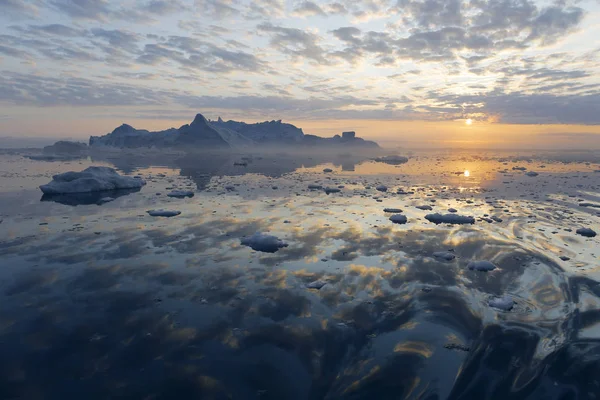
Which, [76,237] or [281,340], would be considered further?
[76,237]

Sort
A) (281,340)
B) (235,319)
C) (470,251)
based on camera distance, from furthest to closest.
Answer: (470,251)
(235,319)
(281,340)

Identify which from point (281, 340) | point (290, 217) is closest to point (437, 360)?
point (281, 340)

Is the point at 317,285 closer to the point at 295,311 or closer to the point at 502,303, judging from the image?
the point at 295,311

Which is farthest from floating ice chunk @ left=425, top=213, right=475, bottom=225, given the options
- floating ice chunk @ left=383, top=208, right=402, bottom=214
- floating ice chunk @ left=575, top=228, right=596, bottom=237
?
floating ice chunk @ left=575, top=228, right=596, bottom=237

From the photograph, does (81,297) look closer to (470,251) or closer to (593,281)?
(470,251)

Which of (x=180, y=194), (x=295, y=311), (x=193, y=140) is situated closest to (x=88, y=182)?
(x=180, y=194)

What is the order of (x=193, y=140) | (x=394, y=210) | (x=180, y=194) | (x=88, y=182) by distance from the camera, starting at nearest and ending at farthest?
(x=394, y=210)
(x=180, y=194)
(x=88, y=182)
(x=193, y=140)
